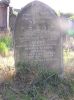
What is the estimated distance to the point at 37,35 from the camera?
22.6ft

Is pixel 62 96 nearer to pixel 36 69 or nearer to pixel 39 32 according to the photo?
pixel 36 69

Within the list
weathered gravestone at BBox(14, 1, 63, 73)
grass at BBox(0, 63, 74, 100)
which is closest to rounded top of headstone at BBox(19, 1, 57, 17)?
weathered gravestone at BBox(14, 1, 63, 73)

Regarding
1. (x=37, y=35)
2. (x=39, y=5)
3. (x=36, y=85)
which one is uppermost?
(x=39, y=5)

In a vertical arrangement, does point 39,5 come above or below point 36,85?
above

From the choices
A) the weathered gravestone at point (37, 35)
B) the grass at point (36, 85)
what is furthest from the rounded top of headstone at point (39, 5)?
the grass at point (36, 85)

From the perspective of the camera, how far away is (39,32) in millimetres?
6875

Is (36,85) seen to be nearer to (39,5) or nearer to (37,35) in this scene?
(37,35)

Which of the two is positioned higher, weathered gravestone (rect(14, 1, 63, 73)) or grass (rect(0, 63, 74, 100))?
weathered gravestone (rect(14, 1, 63, 73))

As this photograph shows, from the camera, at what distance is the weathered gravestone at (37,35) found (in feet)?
22.5

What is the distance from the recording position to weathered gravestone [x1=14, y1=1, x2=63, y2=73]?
22.5 feet

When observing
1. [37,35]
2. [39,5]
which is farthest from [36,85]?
[39,5]

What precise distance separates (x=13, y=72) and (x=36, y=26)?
1.14m

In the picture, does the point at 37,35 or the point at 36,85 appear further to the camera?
the point at 37,35

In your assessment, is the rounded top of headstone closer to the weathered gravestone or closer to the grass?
the weathered gravestone
